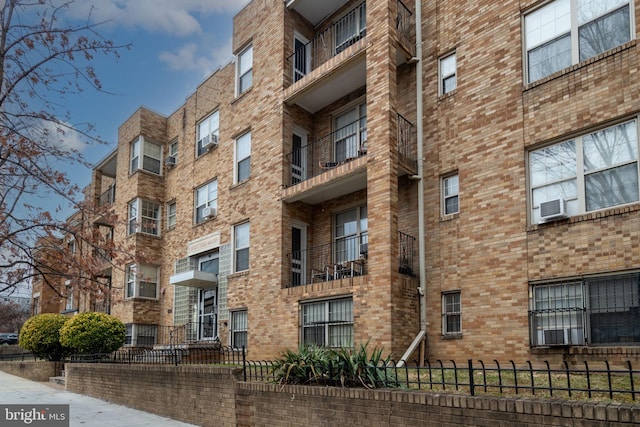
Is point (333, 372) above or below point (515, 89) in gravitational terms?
below

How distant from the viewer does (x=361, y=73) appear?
15.0 m

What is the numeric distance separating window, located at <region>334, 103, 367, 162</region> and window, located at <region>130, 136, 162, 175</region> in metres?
11.7

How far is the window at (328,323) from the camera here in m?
13.4

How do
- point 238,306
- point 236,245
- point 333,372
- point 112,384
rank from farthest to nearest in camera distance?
point 236,245, point 238,306, point 112,384, point 333,372

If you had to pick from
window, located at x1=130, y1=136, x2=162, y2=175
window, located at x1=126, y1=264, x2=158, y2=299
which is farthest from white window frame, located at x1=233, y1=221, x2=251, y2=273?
window, located at x1=130, y1=136, x2=162, y2=175

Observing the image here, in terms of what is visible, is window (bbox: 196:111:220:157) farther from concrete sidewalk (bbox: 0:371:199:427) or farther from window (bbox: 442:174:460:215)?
window (bbox: 442:174:460:215)

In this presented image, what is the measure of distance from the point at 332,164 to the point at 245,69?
19.7 feet

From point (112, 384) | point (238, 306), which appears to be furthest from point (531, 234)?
point (112, 384)

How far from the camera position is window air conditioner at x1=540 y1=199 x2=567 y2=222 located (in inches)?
414

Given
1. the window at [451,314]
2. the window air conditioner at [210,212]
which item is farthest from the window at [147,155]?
the window at [451,314]

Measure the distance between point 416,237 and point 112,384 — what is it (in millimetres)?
9172

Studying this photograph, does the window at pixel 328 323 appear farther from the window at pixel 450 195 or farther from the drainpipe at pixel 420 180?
the window at pixel 450 195

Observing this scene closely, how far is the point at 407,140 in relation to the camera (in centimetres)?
1407

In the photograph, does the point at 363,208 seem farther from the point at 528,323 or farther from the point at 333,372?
the point at 333,372
